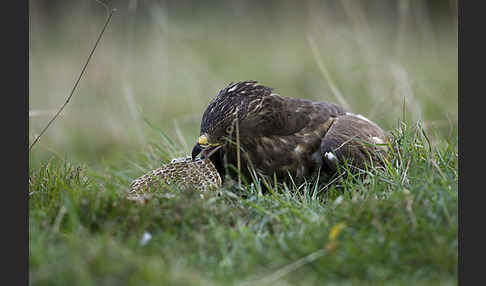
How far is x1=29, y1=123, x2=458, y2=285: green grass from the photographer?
8.77 feet

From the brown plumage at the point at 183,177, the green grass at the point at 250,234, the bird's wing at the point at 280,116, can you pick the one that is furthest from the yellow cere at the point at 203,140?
the green grass at the point at 250,234

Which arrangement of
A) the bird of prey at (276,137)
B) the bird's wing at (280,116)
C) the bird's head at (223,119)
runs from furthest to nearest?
the bird's wing at (280,116)
the bird of prey at (276,137)
the bird's head at (223,119)

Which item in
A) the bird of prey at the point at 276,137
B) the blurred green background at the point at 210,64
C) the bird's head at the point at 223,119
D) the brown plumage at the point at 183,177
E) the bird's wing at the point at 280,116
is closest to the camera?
the brown plumage at the point at 183,177

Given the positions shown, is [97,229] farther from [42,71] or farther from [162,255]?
[42,71]

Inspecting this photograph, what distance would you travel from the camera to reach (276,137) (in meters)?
4.50

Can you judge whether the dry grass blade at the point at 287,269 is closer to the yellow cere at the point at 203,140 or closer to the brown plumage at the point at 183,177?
the brown plumage at the point at 183,177

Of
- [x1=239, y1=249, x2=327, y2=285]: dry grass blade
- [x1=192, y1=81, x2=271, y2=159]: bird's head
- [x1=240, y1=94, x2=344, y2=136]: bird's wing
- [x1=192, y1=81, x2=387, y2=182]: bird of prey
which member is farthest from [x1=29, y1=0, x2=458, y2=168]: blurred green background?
[x1=239, y1=249, x2=327, y2=285]: dry grass blade

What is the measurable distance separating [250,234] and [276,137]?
150 cm

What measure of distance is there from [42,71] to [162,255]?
25.8 ft

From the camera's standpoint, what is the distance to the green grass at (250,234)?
2.67 meters

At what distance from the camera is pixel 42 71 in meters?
9.87

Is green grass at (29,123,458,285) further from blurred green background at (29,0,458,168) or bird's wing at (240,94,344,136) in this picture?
blurred green background at (29,0,458,168)

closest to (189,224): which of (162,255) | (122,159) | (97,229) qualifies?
(162,255)

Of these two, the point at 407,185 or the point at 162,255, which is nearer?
the point at 162,255
